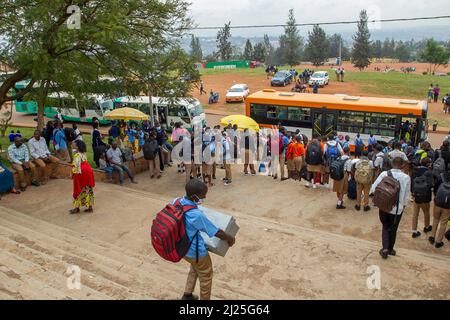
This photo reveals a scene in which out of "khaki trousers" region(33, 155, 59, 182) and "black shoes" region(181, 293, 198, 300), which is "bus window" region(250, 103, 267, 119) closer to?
"khaki trousers" region(33, 155, 59, 182)

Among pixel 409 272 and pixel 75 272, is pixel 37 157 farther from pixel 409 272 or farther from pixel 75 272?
pixel 409 272

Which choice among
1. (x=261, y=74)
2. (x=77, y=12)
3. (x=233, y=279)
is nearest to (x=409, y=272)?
(x=233, y=279)

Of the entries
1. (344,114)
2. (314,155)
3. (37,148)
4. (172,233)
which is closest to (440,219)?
(314,155)

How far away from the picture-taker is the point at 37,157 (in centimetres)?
1120

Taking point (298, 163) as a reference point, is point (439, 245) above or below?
below

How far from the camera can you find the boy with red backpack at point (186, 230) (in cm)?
446

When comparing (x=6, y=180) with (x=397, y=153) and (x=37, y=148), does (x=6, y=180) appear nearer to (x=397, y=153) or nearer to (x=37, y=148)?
(x=37, y=148)

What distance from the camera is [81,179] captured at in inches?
353

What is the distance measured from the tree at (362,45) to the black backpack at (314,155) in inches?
2355

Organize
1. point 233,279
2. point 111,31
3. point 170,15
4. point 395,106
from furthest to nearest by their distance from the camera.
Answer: point 395,106 → point 170,15 → point 111,31 → point 233,279

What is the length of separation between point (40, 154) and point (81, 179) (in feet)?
10.2

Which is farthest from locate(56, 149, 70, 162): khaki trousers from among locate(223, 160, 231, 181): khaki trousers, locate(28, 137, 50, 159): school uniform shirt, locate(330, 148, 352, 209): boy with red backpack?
locate(330, 148, 352, 209): boy with red backpack

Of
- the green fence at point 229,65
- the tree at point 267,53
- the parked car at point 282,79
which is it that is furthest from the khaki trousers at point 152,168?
the tree at point 267,53
